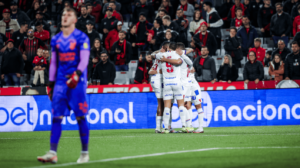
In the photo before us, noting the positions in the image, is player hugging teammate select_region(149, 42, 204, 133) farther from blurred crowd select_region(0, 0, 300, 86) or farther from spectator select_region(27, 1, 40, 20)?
spectator select_region(27, 1, 40, 20)

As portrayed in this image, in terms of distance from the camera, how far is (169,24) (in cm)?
1695

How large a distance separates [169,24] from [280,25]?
4457 millimetres

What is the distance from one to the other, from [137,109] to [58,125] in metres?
8.97

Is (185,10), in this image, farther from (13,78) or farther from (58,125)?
(58,125)

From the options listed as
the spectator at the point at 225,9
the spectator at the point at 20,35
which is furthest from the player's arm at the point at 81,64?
the spectator at the point at 225,9

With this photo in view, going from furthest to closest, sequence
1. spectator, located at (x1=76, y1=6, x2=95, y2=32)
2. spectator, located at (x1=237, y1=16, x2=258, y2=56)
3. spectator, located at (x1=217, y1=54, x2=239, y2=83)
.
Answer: spectator, located at (x1=76, y1=6, x2=95, y2=32)
spectator, located at (x1=237, y1=16, x2=258, y2=56)
spectator, located at (x1=217, y1=54, x2=239, y2=83)

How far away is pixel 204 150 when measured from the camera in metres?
7.38

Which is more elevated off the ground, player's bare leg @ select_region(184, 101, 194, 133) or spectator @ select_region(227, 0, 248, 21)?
spectator @ select_region(227, 0, 248, 21)

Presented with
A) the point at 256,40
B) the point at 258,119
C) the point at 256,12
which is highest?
the point at 256,12

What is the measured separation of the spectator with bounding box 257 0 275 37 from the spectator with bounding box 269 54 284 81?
2980 mm

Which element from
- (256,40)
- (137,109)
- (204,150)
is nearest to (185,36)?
(256,40)

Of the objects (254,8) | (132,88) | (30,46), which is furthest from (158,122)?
(254,8)

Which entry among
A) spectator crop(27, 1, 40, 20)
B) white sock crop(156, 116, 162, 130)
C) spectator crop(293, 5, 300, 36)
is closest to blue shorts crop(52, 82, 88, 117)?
white sock crop(156, 116, 162, 130)

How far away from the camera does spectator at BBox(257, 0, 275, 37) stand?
1833cm
